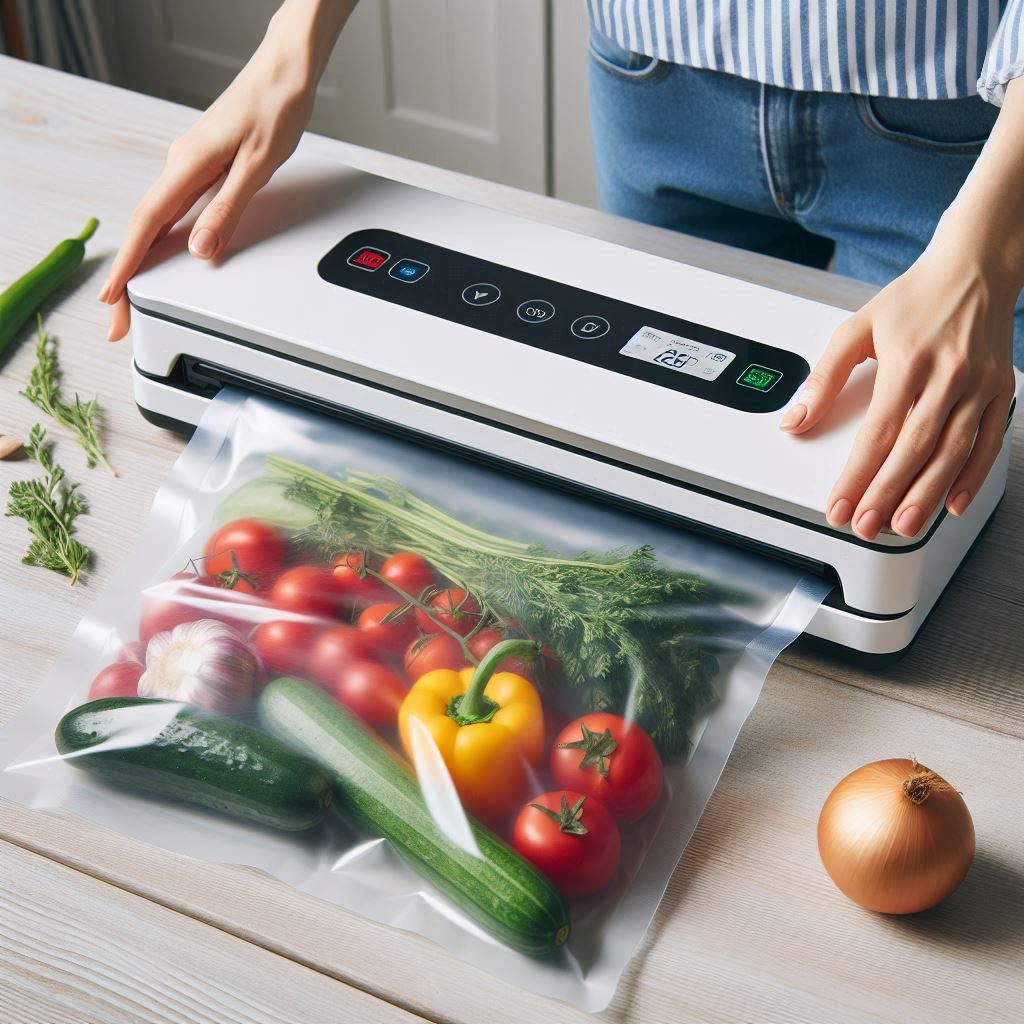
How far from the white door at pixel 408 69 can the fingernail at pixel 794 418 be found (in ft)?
5.86

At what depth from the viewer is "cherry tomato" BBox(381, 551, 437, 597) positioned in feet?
2.36

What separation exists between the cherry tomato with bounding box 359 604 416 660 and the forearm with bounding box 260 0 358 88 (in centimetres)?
45

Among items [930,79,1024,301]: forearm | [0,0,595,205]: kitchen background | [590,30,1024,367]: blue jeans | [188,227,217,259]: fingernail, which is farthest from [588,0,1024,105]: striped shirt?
[0,0,595,205]: kitchen background

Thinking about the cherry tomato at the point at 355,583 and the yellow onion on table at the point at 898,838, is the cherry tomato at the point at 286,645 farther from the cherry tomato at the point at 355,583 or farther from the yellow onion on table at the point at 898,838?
the yellow onion on table at the point at 898,838

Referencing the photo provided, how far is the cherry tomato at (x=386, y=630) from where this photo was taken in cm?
70

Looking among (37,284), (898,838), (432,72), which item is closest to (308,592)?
(898,838)

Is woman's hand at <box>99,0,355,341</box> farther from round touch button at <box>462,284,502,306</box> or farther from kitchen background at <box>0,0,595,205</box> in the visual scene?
kitchen background at <box>0,0,595,205</box>

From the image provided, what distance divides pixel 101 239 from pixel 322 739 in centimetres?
60

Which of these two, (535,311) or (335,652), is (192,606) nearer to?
(335,652)

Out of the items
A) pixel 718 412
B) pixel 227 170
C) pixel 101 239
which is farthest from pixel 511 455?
pixel 101 239

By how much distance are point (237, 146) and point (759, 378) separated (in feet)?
1.39

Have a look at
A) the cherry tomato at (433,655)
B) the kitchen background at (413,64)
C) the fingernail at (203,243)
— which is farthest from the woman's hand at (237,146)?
the kitchen background at (413,64)

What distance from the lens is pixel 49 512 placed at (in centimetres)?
83

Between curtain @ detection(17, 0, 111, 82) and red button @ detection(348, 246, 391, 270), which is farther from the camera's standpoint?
curtain @ detection(17, 0, 111, 82)
